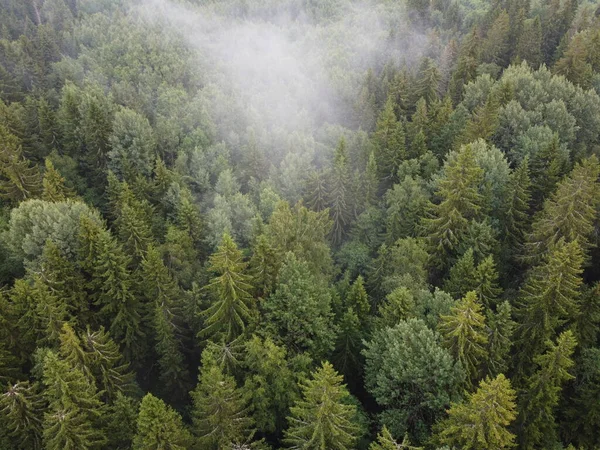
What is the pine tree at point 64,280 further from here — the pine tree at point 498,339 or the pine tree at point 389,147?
the pine tree at point 389,147

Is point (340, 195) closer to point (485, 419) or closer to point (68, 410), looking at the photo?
point (485, 419)

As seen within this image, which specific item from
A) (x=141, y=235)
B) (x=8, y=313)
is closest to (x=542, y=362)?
(x=141, y=235)

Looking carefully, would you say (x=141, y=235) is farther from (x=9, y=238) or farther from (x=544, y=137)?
(x=544, y=137)

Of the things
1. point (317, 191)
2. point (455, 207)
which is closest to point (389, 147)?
point (317, 191)

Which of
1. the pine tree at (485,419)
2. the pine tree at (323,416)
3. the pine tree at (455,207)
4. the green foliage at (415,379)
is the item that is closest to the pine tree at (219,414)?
the pine tree at (323,416)

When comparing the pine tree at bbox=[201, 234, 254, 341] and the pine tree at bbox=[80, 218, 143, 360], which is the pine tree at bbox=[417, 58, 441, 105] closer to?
the pine tree at bbox=[201, 234, 254, 341]
